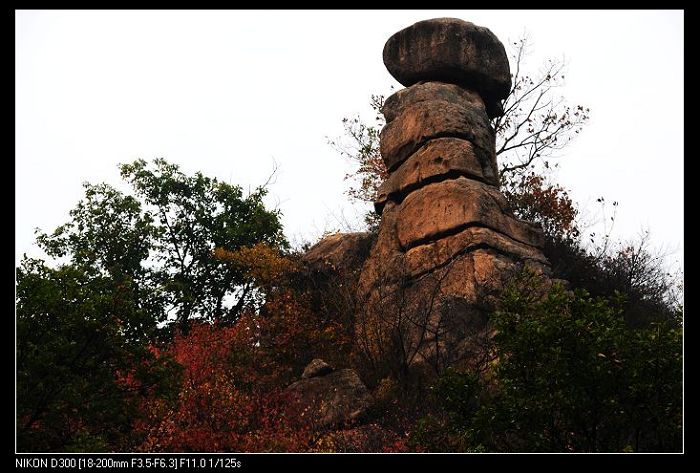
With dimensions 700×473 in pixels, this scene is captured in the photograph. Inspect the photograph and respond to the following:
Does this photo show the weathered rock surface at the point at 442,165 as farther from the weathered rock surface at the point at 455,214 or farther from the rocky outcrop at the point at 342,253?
the rocky outcrop at the point at 342,253

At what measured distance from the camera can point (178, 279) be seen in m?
32.4

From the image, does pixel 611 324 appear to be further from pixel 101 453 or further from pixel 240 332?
pixel 240 332

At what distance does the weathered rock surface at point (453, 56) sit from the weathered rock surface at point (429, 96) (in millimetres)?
526

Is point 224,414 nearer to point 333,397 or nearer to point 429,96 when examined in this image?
point 333,397

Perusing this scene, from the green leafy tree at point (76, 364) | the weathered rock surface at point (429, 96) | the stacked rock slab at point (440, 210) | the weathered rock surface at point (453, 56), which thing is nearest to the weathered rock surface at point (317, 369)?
the stacked rock slab at point (440, 210)

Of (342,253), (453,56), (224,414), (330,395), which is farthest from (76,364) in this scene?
(453,56)

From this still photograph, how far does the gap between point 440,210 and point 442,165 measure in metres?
1.75

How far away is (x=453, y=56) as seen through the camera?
2898 cm

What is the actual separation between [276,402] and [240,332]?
565 centimetres

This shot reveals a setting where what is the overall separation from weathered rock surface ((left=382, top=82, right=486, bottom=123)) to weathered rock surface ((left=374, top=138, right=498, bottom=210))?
7.19 feet

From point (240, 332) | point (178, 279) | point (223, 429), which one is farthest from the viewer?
point (178, 279)

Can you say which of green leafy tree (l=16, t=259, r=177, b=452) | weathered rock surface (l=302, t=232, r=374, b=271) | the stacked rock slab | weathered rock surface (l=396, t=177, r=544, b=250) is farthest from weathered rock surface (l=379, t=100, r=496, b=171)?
green leafy tree (l=16, t=259, r=177, b=452)

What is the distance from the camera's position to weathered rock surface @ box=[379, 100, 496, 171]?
26.7 metres
